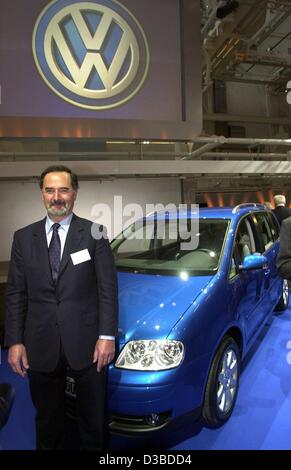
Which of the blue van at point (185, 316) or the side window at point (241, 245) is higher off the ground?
the side window at point (241, 245)

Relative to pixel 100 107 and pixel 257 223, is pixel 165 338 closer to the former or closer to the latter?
pixel 257 223

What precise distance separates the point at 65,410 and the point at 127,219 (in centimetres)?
354

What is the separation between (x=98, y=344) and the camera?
1895mm

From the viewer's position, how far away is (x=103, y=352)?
1.88 metres

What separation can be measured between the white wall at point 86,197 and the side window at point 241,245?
7.41ft

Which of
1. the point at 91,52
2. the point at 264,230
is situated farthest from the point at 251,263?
the point at 91,52

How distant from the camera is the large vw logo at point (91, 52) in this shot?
425 cm

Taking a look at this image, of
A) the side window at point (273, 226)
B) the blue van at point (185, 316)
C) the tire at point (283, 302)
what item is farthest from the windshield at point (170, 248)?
the tire at point (283, 302)

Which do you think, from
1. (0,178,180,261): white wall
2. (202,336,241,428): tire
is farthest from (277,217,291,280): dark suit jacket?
(0,178,180,261): white wall

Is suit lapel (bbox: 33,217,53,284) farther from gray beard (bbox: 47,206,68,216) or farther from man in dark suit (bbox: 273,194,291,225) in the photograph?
man in dark suit (bbox: 273,194,291,225)

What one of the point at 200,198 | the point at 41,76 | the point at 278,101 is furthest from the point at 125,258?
the point at 278,101

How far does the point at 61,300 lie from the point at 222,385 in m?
1.39

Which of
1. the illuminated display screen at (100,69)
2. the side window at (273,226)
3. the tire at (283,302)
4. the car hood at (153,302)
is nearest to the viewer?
the car hood at (153,302)

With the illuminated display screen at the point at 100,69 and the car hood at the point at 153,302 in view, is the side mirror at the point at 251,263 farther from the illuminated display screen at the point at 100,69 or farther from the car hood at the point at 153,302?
the illuminated display screen at the point at 100,69
